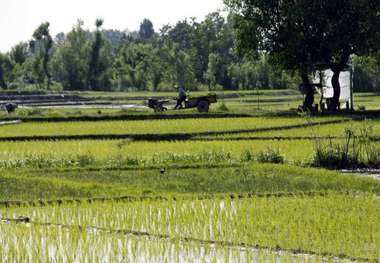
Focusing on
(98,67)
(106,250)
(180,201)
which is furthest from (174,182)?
(98,67)

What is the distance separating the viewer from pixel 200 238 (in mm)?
9883

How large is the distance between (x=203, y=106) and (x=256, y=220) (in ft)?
73.5

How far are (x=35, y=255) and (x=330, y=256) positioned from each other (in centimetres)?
295

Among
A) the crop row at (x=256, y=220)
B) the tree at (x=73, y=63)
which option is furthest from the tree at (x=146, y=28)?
the crop row at (x=256, y=220)

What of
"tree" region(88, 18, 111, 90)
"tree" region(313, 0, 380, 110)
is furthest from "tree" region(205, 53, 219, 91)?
"tree" region(313, 0, 380, 110)

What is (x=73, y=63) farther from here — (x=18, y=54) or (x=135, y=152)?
(x=135, y=152)

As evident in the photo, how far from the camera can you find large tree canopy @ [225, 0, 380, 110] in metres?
33.2

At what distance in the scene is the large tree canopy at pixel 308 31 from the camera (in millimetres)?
33188

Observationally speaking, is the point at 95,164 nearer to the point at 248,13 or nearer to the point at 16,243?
the point at 16,243

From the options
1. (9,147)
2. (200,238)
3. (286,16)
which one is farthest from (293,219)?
(286,16)

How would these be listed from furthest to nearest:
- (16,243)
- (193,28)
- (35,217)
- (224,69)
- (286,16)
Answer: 1. (193,28)
2. (224,69)
3. (286,16)
4. (35,217)
5. (16,243)

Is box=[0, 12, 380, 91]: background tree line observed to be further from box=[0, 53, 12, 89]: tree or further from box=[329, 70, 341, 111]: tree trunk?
box=[329, 70, 341, 111]: tree trunk

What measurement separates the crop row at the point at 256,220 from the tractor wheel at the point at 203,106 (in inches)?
803

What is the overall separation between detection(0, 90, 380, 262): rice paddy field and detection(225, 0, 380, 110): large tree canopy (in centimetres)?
1071
